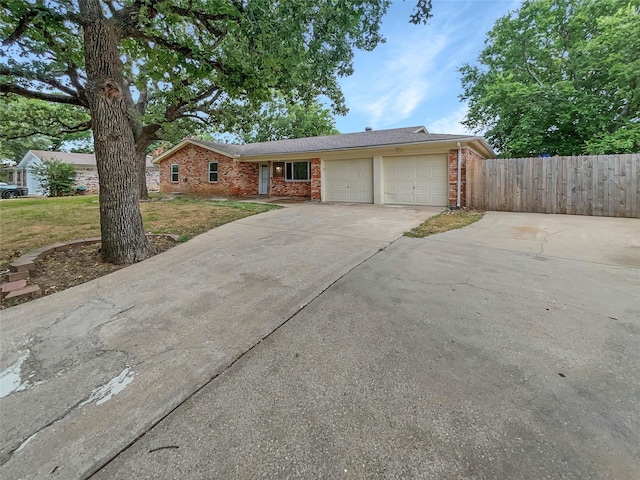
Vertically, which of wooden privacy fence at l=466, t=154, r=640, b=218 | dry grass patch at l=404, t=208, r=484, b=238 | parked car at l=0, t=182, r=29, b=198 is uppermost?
parked car at l=0, t=182, r=29, b=198

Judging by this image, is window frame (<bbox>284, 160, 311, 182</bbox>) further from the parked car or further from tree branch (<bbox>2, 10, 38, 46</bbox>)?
the parked car

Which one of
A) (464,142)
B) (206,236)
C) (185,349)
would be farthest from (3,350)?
(464,142)

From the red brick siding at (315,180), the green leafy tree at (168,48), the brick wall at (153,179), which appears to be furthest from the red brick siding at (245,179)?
the brick wall at (153,179)

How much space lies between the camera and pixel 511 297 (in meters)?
3.29

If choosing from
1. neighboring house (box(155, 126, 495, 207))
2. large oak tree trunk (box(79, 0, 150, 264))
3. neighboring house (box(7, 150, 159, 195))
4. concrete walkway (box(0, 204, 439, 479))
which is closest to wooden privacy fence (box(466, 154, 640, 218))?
neighboring house (box(155, 126, 495, 207))

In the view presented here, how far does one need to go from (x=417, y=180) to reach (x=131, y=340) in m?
10.7

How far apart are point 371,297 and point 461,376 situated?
1.41 m

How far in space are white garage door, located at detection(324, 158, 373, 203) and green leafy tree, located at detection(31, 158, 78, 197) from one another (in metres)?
17.0

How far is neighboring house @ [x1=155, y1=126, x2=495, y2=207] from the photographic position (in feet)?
34.8

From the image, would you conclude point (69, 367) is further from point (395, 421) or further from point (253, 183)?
point (253, 183)

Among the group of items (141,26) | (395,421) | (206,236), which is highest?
(141,26)

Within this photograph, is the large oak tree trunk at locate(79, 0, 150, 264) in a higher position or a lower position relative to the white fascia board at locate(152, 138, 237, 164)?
lower

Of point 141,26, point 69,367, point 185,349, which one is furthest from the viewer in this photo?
point 141,26

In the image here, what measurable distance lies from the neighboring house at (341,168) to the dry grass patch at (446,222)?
1267 mm
